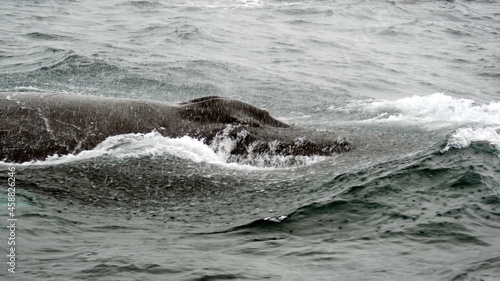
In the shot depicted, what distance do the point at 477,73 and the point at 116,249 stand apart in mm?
18300

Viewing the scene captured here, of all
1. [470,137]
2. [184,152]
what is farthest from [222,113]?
[470,137]

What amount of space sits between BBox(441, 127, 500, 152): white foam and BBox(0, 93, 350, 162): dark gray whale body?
5.19 ft

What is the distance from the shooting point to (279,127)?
10117 mm

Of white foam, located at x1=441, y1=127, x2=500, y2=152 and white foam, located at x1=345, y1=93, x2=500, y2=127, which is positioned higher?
white foam, located at x1=441, y1=127, x2=500, y2=152

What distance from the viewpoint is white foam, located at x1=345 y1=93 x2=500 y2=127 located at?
40.6 feet

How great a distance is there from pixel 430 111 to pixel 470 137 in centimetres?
369

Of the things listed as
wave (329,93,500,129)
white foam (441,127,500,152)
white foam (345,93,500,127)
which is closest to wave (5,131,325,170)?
white foam (441,127,500,152)

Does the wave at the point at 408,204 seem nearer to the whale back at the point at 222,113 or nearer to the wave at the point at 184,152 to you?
the wave at the point at 184,152

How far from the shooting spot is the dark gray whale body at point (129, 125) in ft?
29.3

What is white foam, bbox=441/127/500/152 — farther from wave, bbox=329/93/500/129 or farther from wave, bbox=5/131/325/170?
wave, bbox=5/131/325/170

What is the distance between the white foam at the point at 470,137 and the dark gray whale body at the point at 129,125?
158cm

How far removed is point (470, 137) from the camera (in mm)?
9797

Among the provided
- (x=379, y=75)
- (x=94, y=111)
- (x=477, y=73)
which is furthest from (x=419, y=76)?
(x=94, y=111)

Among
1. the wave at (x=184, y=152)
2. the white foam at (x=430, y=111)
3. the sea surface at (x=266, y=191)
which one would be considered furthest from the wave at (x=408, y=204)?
the white foam at (x=430, y=111)
